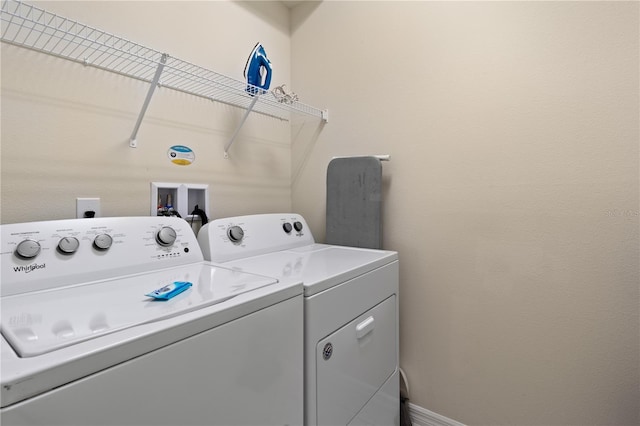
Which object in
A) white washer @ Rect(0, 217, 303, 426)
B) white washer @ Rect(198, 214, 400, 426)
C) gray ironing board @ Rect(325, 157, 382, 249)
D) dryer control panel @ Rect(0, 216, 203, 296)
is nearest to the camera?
white washer @ Rect(0, 217, 303, 426)

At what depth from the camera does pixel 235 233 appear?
1.31m

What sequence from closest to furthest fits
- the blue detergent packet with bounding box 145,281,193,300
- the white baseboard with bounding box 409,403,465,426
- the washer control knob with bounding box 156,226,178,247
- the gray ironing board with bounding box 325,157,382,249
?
1. the blue detergent packet with bounding box 145,281,193,300
2. the washer control knob with bounding box 156,226,178,247
3. the white baseboard with bounding box 409,403,465,426
4. the gray ironing board with bounding box 325,157,382,249

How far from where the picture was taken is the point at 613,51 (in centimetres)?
109

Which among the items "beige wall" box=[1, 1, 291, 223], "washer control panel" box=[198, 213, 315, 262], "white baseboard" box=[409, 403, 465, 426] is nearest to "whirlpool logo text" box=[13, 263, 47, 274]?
"beige wall" box=[1, 1, 291, 223]

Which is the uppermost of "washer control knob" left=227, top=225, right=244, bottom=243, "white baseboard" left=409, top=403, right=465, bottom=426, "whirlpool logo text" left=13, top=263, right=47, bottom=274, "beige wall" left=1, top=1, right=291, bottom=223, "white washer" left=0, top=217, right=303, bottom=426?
"beige wall" left=1, top=1, right=291, bottom=223

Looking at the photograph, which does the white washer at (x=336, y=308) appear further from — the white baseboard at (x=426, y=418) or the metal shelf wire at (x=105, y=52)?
the metal shelf wire at (x=105, y=52)

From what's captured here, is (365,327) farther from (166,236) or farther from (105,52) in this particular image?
(105,52)

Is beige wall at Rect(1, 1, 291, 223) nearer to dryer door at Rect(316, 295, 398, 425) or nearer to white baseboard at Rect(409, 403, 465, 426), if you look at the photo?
dryer door at Rect(316, 295, 398, 425)

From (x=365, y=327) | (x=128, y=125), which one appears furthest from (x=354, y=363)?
(x=128, y=125)

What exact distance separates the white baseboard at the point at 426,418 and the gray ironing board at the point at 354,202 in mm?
807

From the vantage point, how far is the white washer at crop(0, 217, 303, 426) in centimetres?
47

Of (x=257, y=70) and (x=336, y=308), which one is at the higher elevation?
(x=257, y=70)

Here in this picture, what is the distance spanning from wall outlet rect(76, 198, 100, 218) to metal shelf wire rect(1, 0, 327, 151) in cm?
36

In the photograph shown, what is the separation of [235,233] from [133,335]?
79 cm
